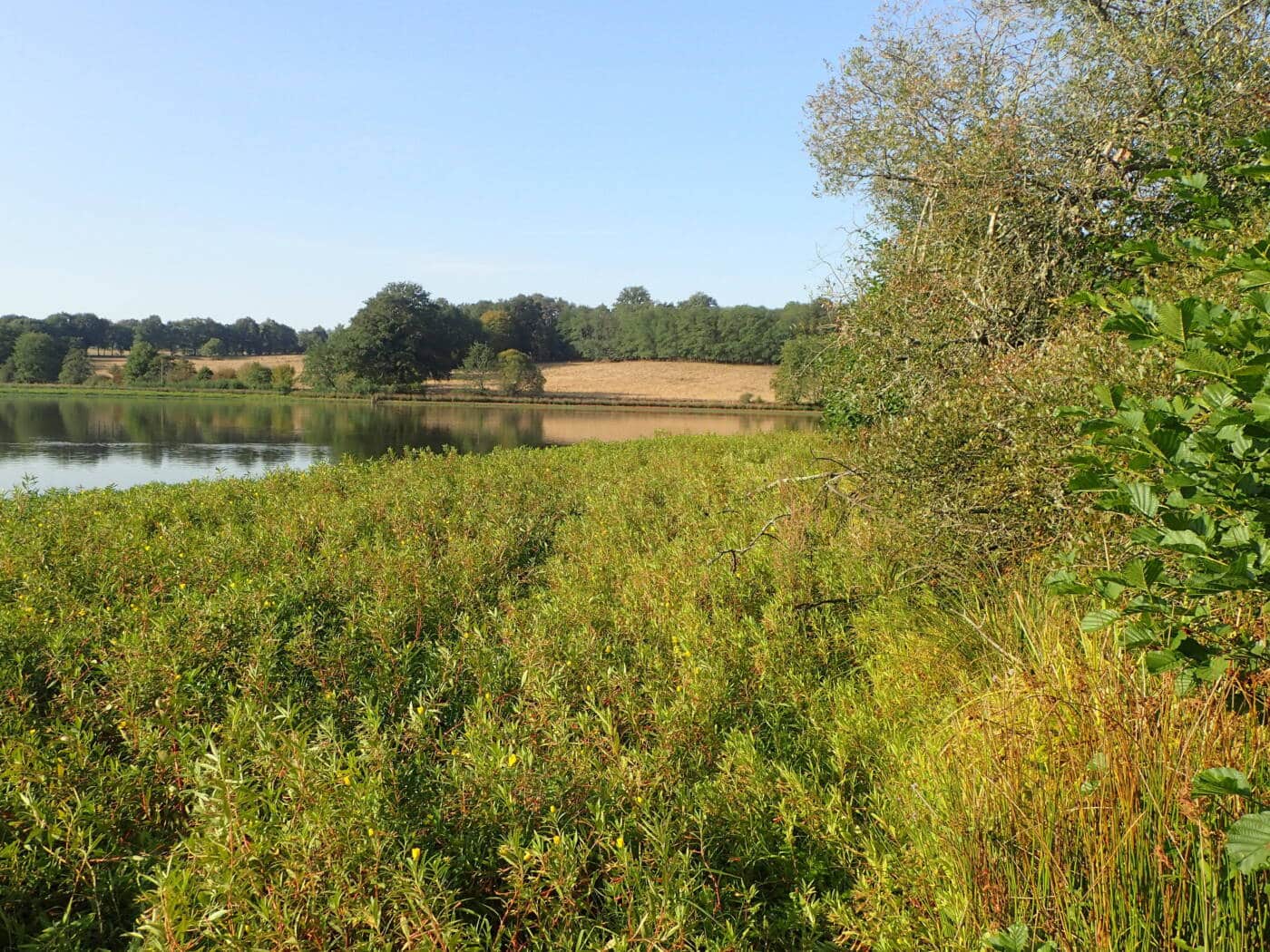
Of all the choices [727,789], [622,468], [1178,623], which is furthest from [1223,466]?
[622,468]

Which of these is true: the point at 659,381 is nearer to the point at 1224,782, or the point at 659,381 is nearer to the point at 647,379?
the point at 647,379

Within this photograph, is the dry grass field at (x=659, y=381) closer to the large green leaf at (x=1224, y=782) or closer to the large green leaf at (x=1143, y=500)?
the large green leaf at (x=1143, y=500)

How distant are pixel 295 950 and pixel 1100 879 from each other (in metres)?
2.79

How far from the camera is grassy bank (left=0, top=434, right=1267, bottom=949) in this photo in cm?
278

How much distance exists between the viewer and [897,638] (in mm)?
5359

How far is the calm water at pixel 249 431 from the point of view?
2720cm

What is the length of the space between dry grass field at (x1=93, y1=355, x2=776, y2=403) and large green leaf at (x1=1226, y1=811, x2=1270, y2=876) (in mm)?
65937

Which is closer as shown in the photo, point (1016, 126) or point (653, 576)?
point (653, 576)

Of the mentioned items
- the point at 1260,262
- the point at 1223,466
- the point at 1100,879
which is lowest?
the point at 1100,879

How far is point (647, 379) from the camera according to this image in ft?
279

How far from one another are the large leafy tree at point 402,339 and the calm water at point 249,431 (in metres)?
6.25

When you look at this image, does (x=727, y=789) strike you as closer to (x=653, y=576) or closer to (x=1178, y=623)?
(x=1178, y=623)

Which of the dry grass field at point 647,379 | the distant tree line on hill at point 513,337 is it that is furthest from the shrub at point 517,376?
the dry grass field at point 647,379

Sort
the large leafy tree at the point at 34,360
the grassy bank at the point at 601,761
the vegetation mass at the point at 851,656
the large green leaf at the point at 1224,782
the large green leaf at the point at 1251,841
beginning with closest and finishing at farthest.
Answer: the large green leaf at the point at 1251,841 < the large green leaf at the point at 1224,782 < the vegetation mass at the point at 851,656 < the grassy bank at the point at 601,761 < the large leafy tree at the point at 34,360
